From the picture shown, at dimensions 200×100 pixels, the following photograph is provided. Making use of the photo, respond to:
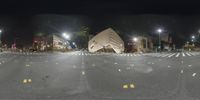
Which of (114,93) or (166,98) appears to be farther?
(114,93)

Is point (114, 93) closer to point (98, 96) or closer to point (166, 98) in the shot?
point (98, 96)

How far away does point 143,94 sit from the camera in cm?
1417

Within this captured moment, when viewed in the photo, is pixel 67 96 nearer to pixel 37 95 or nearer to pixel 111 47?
pixel 37 95

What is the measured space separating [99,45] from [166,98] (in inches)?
7256

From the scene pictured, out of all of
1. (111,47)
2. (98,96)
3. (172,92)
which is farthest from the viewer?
(111,47)

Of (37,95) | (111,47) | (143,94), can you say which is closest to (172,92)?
(143,94)

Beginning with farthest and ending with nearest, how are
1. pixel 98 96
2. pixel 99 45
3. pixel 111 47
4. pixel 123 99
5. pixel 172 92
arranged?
pixel 99 45, pixel 111 47, pixel 172 92, pixel 98 96, pixel 123 99

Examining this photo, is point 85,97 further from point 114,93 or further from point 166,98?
point 166,98

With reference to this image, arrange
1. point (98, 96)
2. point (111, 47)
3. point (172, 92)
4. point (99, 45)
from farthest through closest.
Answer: point (99, 45) → point (111, 47) → point (172, 92) → point (98, 96)

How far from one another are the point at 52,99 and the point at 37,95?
4.25ft

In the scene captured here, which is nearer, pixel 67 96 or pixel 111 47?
pixel 67 96

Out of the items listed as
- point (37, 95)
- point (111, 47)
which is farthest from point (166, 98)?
point (111, 47)

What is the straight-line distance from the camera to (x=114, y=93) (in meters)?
14.7

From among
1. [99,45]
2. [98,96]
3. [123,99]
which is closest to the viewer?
[123,99]
